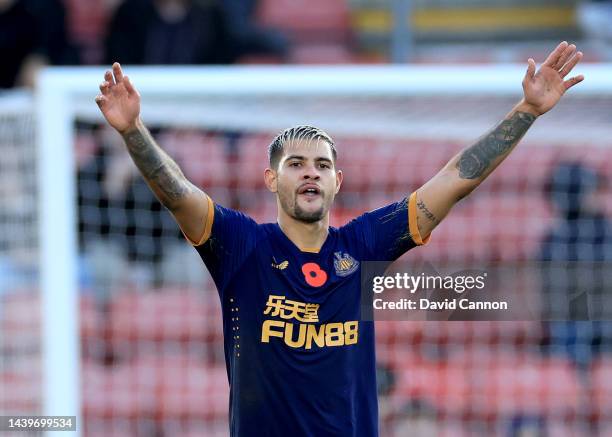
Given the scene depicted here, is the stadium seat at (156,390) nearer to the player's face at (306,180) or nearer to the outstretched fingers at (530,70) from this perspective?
the player's face at (306,180)

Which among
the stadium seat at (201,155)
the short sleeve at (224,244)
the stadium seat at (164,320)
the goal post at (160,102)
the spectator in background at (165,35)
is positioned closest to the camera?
the short sleeve at (224,244)

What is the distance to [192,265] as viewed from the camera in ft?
24.8

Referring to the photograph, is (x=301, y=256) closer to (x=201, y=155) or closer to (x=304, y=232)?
(x=304, y=232)

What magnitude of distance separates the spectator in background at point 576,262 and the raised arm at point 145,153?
3267mm

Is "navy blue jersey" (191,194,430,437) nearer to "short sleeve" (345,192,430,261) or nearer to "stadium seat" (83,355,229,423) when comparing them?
"short sleeve" (345,192,430,261)

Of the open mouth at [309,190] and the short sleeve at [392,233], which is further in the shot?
the short sleeve at [392,233]

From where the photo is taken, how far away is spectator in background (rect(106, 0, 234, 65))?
9086 mm

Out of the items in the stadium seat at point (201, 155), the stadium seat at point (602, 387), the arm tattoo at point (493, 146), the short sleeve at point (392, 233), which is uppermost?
the stadium seat at point (201, 155)

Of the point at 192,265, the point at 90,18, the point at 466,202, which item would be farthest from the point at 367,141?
the point at 90,18

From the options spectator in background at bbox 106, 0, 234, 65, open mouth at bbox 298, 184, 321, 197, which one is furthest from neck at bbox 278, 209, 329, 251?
spectator in background at bbox 106, 0, 234, 65

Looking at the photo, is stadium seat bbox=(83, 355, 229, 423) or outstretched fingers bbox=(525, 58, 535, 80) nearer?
outstretched fingers bbox=(525, 58, 535, 80)

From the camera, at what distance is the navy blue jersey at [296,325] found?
12.0 ft

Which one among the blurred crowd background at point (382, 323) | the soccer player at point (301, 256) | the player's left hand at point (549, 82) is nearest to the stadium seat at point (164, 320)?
the blurred crowd background at point (382, 323)

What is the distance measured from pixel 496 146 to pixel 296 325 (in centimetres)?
96
